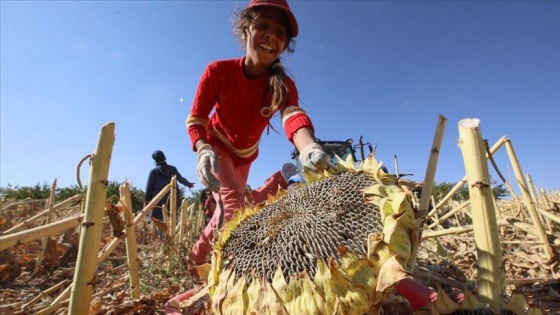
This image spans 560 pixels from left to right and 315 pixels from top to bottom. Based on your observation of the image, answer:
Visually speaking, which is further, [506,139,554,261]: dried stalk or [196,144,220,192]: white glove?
[196,144,220,192]: white glove

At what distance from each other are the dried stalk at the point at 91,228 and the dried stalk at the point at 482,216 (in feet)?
4.42

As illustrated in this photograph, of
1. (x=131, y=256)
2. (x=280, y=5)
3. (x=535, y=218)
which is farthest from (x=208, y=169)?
(x=535, y=218)

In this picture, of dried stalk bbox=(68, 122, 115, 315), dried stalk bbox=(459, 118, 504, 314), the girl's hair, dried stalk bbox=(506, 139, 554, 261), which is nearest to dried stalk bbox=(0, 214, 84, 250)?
dried stalk bbox=(68, 122, 115, 315)

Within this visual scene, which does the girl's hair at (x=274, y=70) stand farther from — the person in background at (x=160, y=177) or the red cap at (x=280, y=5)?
the person in background at (x=160, y=177)

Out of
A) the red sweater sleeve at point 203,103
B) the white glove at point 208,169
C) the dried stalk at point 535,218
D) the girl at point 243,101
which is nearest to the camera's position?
the dried stalk at point 535,218

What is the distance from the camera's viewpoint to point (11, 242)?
1.24 m

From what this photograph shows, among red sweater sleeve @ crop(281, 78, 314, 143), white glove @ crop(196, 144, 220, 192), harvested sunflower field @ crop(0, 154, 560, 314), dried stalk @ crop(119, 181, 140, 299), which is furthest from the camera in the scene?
red sweater sleeve @ crop(281, 78, 314, 143)

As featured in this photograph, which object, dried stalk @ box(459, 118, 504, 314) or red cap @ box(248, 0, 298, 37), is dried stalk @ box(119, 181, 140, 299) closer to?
dried stalk @ box(459, 118, 504, 314)

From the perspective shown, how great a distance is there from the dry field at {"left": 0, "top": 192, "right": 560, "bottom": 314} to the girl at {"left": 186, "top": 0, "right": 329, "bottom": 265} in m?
0.48

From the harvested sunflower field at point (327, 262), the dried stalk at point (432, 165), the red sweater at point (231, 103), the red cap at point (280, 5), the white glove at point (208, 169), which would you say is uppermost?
the red cap at point (280, 5)

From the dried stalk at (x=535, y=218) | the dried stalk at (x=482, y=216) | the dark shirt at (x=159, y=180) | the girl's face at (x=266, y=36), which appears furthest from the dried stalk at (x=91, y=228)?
the dark shirt at (x=159, y=180)

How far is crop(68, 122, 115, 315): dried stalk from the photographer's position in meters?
1.27

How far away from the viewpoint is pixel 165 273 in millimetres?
3006

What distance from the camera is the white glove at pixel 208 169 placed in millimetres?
2559
